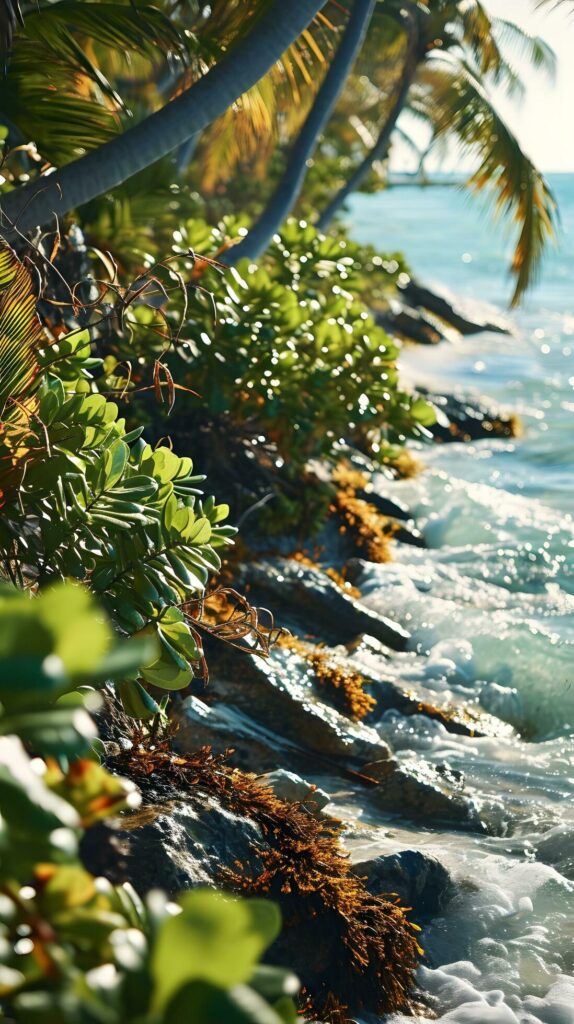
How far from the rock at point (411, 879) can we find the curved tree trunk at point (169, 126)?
3126 millimetres

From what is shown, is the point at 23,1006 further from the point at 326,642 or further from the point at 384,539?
the point at 384,539

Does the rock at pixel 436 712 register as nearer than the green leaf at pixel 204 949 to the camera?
No

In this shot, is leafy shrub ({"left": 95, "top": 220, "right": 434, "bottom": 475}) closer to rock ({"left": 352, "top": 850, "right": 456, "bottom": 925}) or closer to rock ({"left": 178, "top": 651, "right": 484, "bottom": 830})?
rock ({"left": 178, "top": 651, "right": 484, "bottom": 830})

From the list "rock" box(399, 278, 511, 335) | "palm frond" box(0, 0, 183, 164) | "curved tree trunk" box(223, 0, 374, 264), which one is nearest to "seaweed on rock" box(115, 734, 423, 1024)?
"palm frond" box(0, 0, 183, 164)

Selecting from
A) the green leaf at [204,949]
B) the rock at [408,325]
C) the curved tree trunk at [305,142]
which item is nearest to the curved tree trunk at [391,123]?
the curved tree trunk at [305,142]

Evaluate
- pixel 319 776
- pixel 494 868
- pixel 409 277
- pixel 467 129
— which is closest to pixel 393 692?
pixel 319 776

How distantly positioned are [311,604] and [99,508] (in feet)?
11.3

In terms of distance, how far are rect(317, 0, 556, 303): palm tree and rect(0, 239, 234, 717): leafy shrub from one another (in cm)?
670

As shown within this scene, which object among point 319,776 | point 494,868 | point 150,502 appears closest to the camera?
point 150,502

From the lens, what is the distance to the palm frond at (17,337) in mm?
2840

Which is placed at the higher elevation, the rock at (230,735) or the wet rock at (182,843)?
the wet rock at (182,843)

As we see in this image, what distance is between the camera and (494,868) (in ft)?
12.9

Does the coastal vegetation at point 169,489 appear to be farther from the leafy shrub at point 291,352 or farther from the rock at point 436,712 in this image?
the rock at point 436,712

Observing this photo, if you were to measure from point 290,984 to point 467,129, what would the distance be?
31.4 ft
